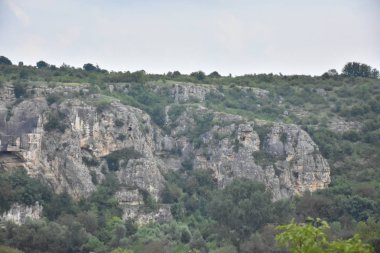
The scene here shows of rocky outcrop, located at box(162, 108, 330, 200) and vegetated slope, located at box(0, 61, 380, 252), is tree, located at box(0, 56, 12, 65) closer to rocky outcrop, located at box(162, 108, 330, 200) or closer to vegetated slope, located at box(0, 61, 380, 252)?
vegetated slope, located at box(0, 61, 380, 252)

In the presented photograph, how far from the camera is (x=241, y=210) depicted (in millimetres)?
76125

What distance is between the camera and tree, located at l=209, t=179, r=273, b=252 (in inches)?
2968

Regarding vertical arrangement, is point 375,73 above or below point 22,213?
above

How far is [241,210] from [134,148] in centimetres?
1331

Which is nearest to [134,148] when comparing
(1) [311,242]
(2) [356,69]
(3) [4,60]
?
(3) [4,60]

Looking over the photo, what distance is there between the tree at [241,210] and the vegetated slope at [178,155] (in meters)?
0.11

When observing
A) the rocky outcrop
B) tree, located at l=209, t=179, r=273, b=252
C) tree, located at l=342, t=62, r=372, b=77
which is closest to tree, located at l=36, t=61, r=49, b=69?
the rocky outcrop

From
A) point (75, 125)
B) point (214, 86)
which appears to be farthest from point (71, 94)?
point (214, 86)

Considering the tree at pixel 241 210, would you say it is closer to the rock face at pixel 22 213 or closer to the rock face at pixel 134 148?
the rock face at pixel 134 148

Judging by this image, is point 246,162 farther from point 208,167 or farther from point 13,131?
point 13,131

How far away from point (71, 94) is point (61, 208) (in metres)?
14.2

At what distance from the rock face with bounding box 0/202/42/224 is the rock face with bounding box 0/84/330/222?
130 inches

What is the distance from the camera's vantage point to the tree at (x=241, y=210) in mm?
75375

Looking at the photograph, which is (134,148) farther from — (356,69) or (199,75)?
(356,69)
